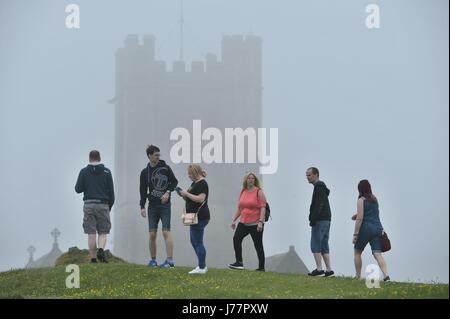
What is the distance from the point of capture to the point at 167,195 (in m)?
23.3

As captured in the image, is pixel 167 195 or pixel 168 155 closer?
pixel 167 195

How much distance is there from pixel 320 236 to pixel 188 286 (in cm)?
405

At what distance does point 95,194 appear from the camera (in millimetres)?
24844

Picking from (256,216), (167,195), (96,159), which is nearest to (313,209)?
(256,216)

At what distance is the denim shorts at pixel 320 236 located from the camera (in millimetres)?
23703

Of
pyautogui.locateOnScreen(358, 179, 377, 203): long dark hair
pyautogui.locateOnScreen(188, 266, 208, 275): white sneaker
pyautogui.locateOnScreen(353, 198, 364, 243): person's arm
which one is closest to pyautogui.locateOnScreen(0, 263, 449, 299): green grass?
pyautogui.locateOnScreen(188, 266, 208, 275): white sneaker

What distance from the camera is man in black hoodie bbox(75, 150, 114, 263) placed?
24734 millimetres

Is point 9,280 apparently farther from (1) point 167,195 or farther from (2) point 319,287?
(2) point 319,287

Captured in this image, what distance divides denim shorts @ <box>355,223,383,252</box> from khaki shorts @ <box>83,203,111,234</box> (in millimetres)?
6031

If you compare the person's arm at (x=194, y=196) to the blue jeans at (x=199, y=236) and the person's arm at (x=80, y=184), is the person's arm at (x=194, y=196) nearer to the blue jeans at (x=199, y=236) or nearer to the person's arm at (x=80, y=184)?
the blue jeans at (x=199, y=236)

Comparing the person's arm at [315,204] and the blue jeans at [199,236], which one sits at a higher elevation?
the person's arm at [315,204]

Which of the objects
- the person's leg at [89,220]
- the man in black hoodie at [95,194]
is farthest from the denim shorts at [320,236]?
the person's leg at [89,220]

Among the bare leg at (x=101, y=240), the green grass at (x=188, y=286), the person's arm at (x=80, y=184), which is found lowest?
the green grass at (x=188, y=286)
